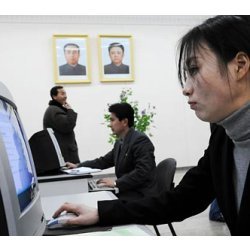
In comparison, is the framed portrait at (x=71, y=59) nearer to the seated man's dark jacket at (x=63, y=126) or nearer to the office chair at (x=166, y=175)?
the seated man's dark jacket at (x=63, y=126)

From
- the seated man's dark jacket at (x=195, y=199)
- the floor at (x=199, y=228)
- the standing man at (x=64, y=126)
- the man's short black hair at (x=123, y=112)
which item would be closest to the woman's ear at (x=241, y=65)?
the seated man's dark jacket at (x=195, y=199)

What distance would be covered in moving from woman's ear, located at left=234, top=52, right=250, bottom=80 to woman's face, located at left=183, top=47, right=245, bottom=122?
15mm

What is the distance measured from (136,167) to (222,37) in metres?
1.71

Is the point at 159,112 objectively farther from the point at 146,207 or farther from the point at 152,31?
the point at 146,207

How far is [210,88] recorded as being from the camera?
0.84 m

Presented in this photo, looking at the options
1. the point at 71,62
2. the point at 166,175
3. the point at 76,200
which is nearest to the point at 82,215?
the point at 76,200

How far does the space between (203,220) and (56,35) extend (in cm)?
356

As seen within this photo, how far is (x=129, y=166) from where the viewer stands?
A: 254 cm

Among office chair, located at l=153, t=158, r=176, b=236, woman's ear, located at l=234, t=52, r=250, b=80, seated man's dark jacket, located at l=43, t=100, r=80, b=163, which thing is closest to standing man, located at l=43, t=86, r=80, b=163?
seated man's dark jacket, located at l=43, t=100, r=80, b=163

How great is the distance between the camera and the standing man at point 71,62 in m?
5.32

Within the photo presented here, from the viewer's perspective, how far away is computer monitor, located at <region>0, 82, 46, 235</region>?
0.65 m

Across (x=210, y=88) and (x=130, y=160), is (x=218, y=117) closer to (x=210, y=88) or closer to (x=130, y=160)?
(x=210, y=88)

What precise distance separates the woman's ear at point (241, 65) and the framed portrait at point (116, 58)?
471 centimetres

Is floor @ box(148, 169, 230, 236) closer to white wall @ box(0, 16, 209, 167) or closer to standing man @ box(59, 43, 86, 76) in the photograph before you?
white wall @ box(0, 16, 209, 167)
